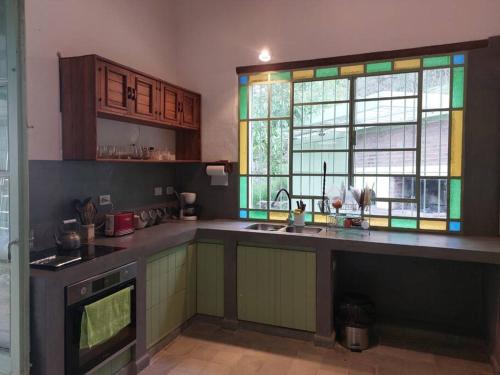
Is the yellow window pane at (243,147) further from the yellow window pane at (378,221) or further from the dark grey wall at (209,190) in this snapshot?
the yellow window pane at (378,221)

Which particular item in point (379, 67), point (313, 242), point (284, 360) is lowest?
point (284, 360)

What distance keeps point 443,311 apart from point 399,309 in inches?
13.8

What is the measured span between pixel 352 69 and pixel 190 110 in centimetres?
166

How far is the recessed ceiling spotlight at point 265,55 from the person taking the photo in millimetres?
3703

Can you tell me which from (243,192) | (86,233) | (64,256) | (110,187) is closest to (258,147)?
(243,192)

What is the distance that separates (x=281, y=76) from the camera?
12.2ft

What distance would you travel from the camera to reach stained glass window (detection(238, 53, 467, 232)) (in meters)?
3.18

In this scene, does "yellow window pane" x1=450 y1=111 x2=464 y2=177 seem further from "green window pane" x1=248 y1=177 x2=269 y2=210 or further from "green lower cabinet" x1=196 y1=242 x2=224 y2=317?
"green lower cabinet" x1=196 y1=242 x2=224 y2=317

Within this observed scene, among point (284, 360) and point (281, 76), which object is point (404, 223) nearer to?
point (284, 360)

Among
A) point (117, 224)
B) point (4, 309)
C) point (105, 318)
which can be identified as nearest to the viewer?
point (4, 309)

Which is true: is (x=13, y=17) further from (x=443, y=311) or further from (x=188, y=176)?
(x=443, y=311)

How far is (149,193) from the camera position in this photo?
12.1 feet

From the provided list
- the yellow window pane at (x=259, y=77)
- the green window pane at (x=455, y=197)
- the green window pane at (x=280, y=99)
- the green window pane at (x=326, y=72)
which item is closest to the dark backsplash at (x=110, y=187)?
the green window pane at (x=280, y=99)

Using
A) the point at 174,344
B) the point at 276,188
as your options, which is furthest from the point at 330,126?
the point at 174,344
